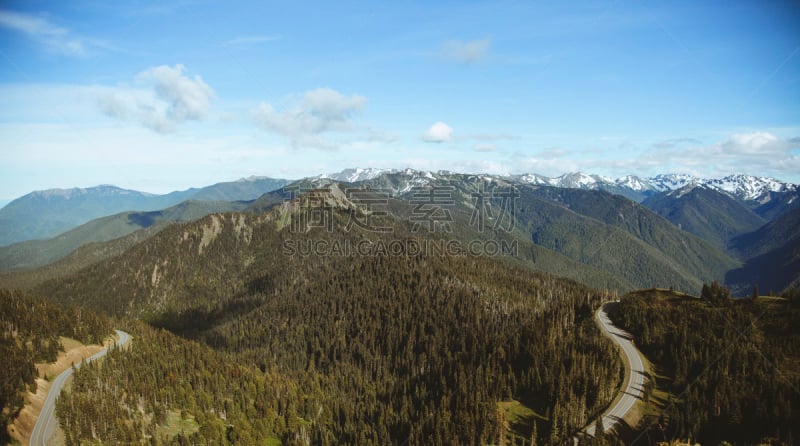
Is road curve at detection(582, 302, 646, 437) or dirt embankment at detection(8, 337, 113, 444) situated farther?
road curve at detection(582, 302, 646, 437)

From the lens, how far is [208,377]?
133375 millimetres

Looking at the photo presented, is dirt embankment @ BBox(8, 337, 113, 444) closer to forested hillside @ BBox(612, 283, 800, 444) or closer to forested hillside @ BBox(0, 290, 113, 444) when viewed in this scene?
forested hillside @ BBox(0, 290, 113, 444)

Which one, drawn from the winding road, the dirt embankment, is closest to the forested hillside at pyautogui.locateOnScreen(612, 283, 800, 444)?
the winding road

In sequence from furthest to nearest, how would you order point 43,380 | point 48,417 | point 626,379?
point 43,380, point 626,379, point 48,417

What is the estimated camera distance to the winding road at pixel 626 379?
88175 mm

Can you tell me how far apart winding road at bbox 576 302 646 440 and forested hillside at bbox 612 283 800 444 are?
11.7 feet

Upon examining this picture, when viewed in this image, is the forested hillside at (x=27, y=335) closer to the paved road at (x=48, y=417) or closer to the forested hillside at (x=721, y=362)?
the paved road at (x=48, y=417)

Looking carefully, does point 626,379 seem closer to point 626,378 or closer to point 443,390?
point 626,378

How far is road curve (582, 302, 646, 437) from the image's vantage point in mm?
88188

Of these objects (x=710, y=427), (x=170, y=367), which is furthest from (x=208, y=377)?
(x=710, y=427)

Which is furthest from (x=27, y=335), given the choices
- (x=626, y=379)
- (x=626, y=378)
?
(x=626, y=378)

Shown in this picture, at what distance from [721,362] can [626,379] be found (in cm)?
2248

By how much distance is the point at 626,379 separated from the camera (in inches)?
3991

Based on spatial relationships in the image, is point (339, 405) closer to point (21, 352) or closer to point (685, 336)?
point (21, 352)
